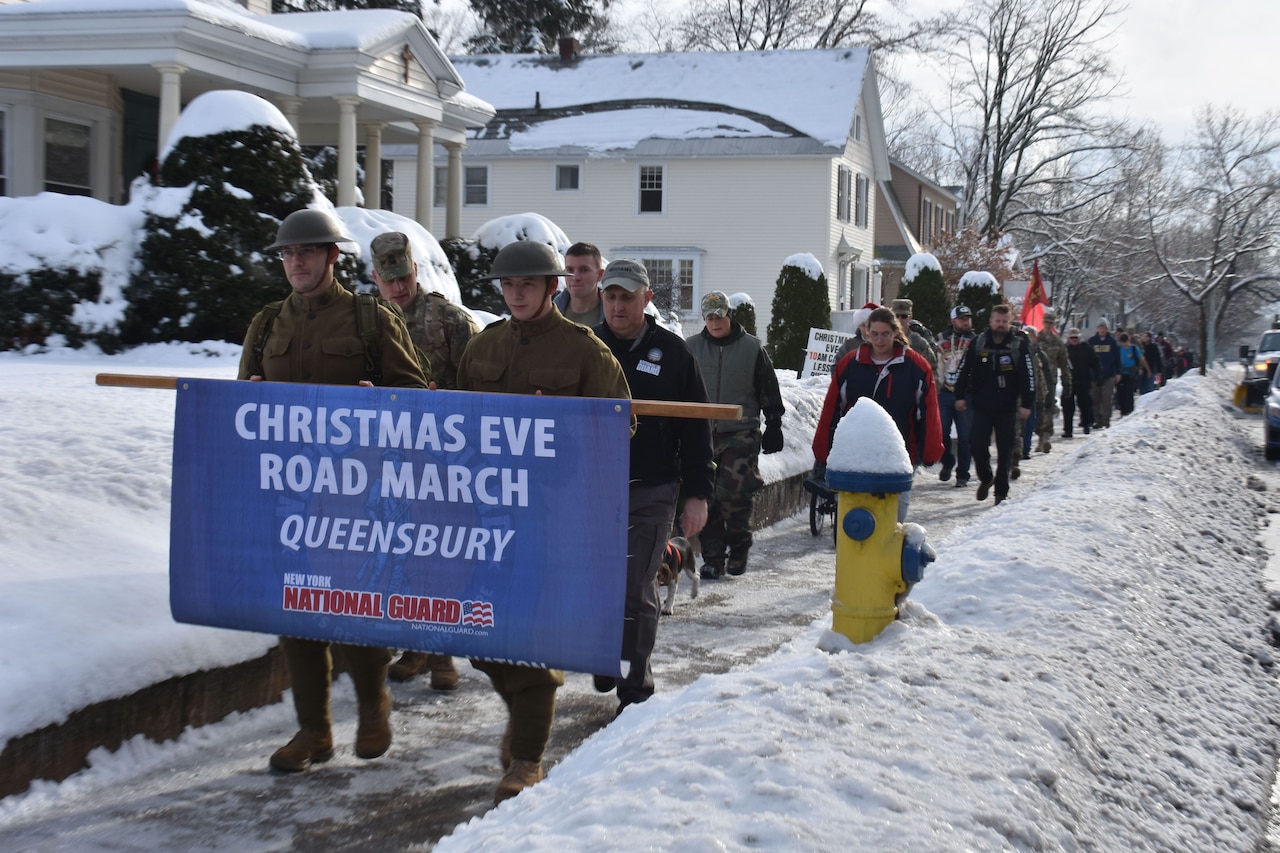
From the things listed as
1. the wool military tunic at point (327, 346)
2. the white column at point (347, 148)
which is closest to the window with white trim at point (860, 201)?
the white column at point (347, 148)

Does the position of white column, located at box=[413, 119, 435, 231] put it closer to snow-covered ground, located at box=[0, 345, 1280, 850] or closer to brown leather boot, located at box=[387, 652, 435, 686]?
snow-covered ground, located at box=[0, 345, 1280, 850]

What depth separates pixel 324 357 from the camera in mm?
5094

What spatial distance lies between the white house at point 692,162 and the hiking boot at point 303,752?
105 ft

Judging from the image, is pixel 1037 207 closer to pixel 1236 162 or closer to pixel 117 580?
pixel 1236 162

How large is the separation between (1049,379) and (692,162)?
19.5 m

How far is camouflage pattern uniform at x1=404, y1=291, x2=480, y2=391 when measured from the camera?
668 cm

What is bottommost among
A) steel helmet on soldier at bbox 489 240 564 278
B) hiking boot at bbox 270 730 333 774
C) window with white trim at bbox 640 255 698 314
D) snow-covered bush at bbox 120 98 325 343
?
hiking boot at bbox 270 730 333 774

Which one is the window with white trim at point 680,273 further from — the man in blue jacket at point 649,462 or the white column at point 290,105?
the man in blue jacket at point 649,462

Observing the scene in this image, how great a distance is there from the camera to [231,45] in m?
18.8

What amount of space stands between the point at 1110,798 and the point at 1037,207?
6639cm

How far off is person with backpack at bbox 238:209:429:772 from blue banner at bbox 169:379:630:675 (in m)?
0.38

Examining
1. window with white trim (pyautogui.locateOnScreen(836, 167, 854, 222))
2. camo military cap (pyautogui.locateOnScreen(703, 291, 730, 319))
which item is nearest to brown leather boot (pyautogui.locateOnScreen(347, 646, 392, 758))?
camo military cap (pyautogui.locateOnScreen(703, 291, 730, 319))

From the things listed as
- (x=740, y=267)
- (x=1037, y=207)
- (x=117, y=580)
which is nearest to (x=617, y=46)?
(x=740, y=267)

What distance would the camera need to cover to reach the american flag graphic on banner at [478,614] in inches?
176
